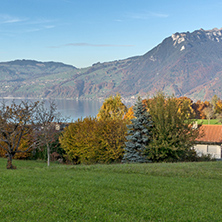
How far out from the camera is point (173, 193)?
37.9 ft

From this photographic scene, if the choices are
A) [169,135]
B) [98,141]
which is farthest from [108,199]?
[98,141]

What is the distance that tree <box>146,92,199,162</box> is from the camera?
25.6m

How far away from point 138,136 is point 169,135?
281 cm

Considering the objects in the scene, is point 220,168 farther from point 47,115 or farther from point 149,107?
point 47,115

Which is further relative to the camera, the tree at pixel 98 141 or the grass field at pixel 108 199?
the tree at pixel 98 141

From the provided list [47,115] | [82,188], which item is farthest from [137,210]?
[47,115]

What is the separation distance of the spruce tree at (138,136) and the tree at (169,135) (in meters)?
0.56

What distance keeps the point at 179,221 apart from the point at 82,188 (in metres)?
4.27

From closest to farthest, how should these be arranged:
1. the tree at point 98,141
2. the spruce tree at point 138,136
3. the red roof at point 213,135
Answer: the spruce tree at point 138,136 → the tree at point 98,141 → the red roof at point 213,135

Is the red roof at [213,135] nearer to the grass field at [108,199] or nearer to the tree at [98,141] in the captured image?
the tree at [98,141]

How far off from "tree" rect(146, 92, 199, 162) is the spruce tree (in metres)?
0.56

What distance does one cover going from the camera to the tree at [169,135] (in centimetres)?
2559

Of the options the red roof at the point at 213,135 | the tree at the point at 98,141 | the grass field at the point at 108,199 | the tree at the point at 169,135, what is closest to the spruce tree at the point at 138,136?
the tree at the point at 169,135

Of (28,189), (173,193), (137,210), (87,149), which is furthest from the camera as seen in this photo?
(87,149)
